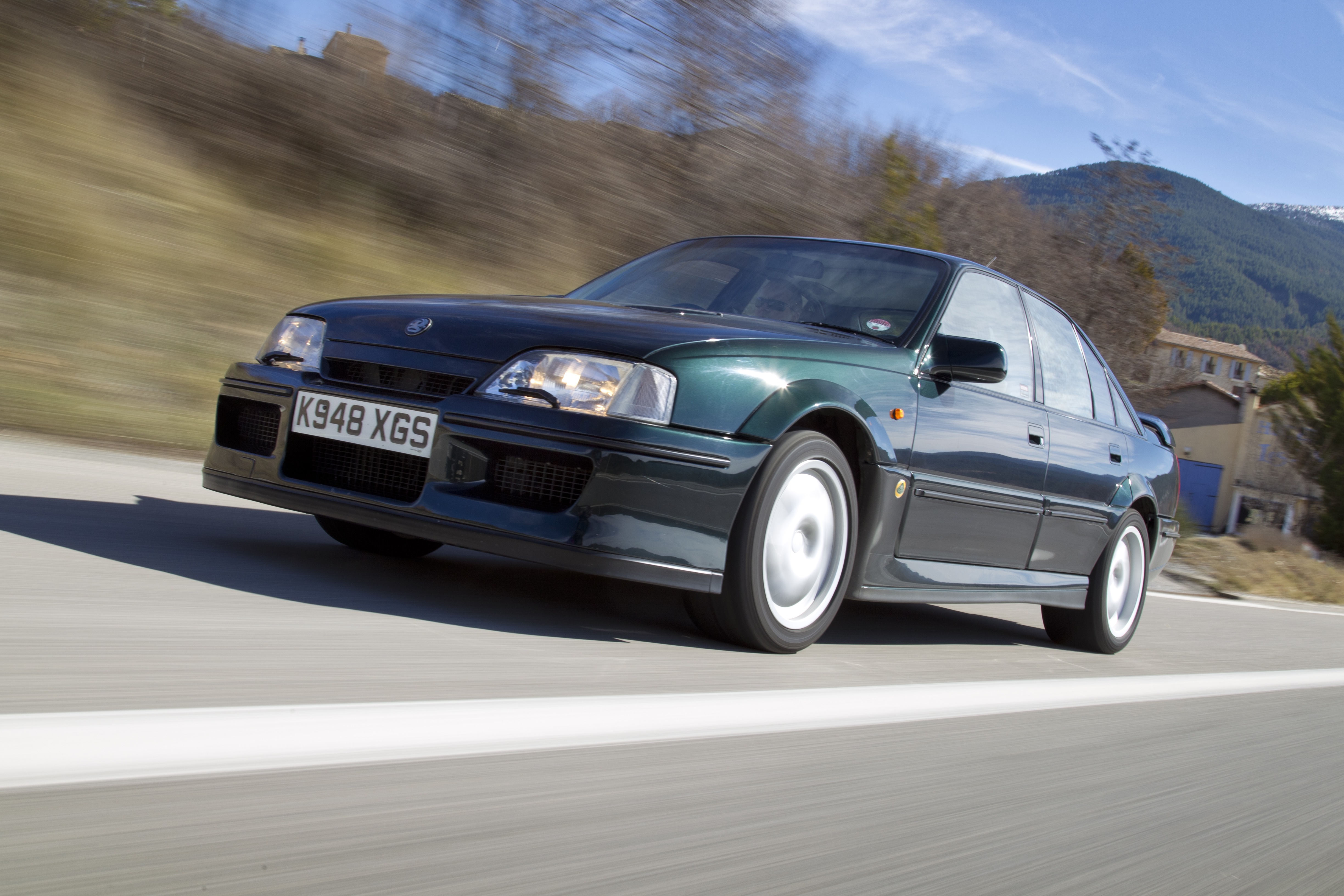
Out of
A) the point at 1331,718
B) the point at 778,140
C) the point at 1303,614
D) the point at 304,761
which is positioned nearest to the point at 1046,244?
the point at 778,140

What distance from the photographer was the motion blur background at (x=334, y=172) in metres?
7.42

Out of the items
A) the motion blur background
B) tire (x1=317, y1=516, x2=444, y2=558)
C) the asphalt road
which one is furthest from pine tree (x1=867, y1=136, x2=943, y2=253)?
the asphalt road

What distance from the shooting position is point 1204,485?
60812mm

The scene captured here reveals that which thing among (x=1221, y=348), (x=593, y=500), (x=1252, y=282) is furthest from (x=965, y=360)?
(x=1252, y=282)

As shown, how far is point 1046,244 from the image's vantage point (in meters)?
22.2

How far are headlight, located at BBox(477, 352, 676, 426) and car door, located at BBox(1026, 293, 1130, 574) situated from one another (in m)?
2.28

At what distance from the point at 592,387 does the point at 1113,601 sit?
3484 millimetres

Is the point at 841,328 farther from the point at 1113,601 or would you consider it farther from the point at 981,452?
the point at 1113,601

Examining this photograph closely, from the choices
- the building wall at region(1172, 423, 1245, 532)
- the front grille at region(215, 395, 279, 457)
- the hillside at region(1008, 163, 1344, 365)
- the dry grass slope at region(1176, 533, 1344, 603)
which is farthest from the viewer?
the hillside at region(1008, 163, 1344, 365)

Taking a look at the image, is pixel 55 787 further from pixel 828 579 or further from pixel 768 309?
pixel 768 309

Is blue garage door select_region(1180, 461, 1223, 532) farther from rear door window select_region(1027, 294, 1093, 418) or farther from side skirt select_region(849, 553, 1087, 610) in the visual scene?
side skirt select_region(849, 553, 1087, 610)

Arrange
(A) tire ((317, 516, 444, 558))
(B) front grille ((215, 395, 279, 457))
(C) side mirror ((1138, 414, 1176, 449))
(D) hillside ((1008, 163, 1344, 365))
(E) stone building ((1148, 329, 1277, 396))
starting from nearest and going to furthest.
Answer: (B) front grille ((215, 395, 279, 457)) < (A) tire ((317, 516, 444, 558)) < (C) side mirror ((1138, 414, 1176, 449)) < (E) stone building ((1148, 329, 1277, 396)) < (D) hillside ((1008, 163, 1344, 365))

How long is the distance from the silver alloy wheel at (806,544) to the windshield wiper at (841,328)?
68 centimetres

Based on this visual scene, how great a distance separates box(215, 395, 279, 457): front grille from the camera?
12.5 feet
